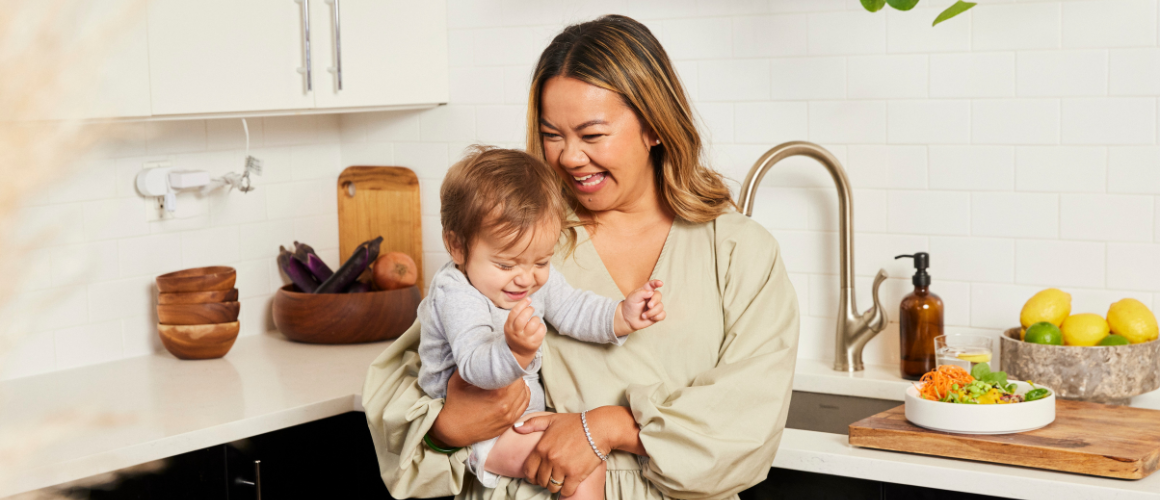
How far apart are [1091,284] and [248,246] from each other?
214 cm

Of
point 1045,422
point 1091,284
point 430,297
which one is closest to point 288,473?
point 430,297

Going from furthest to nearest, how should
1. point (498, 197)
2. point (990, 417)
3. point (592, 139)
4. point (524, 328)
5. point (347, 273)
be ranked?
point (347, 273) → point (990, 417) → point (592, 139) → point (498, 197) → point (524, 328)

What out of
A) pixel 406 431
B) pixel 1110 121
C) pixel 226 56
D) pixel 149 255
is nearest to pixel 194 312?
pixel 149 255

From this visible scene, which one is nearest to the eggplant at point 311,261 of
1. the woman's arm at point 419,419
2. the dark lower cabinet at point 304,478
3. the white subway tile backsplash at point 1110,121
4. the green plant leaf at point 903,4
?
the dark lower cabinet at point 304,478

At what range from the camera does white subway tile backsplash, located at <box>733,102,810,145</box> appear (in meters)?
2.32

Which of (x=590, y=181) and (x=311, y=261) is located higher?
(x=590, y=181)

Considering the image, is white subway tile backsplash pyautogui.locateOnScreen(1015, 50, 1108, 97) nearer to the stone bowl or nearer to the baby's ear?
the stone bowl

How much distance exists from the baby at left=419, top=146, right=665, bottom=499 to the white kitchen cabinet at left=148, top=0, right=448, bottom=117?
992 millimetres

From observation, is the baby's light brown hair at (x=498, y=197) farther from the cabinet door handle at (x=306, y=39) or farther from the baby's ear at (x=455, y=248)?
the cabinet door handle at (x=306, y=39)

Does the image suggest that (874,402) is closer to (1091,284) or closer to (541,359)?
(1091,284)

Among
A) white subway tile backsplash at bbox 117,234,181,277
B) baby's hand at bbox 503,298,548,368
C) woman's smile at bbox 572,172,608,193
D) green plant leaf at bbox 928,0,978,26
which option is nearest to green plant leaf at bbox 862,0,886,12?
green plant leaf at bbox 928,0,978,26

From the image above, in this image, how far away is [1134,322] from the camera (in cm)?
186

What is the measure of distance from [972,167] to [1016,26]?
1.03ft

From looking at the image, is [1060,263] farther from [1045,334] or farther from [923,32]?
[923,32]
